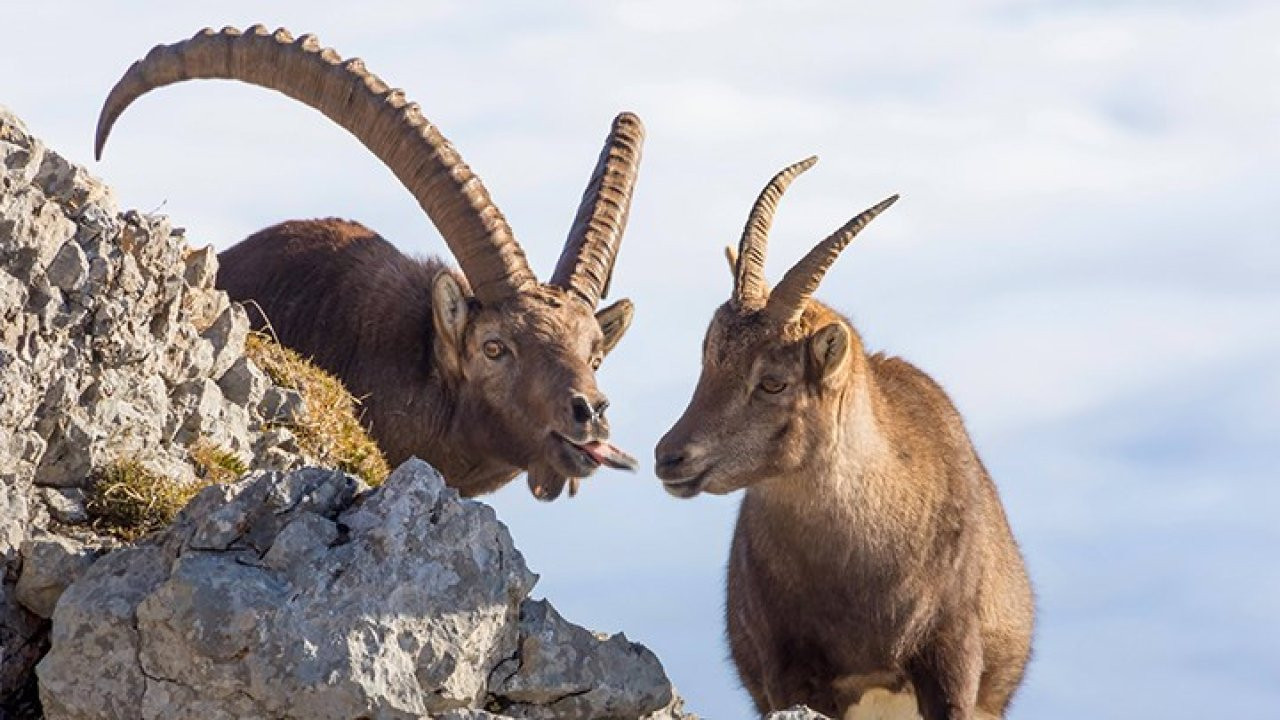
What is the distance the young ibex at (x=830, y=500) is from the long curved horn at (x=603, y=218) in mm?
3051

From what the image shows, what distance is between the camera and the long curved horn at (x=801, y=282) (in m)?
14.2

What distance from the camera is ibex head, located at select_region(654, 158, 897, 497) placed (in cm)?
1401

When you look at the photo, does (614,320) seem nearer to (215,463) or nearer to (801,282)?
(801,282)

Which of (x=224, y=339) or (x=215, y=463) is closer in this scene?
(x=215, y=463)

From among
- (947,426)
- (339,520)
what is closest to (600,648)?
(339,520)

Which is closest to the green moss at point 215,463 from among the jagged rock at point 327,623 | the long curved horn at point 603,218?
the jagged rock at point 327,623

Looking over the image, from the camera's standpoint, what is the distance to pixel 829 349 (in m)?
14.1

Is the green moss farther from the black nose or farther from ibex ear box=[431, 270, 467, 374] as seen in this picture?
ibex ear box=[431, 270, 467, 374]

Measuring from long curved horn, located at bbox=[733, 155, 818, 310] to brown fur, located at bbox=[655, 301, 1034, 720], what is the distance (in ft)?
0.61

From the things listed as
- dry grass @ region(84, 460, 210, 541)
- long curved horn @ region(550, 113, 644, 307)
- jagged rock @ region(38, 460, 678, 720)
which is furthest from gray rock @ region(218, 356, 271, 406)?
long curved horn @ region(550, 113, 644, 307)

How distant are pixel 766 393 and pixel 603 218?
4.64m

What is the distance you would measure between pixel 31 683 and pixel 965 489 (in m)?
→ 6.42

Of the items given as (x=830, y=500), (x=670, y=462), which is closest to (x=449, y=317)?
(x=670, y=462)

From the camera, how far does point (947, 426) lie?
15172 mm
